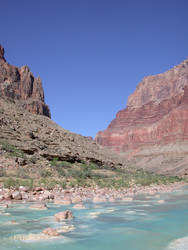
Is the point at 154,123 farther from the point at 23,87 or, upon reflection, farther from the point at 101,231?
the point at 101,231

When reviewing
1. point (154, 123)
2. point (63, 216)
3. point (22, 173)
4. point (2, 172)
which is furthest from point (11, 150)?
point (154, 123)

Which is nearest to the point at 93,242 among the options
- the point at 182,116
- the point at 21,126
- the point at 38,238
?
the point at 38,238

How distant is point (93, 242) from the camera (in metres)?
4.40

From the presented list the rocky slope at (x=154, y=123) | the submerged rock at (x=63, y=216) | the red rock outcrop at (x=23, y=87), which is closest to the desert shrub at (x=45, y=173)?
the submerged rock at (x=63, y=216)

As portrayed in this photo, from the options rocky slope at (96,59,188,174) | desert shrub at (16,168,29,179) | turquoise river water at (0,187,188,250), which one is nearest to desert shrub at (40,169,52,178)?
desert shrub at (16,168,29,179)

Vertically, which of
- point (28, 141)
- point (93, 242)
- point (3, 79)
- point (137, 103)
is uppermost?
point (137, 103)

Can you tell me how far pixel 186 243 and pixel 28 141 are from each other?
2003 centimetres

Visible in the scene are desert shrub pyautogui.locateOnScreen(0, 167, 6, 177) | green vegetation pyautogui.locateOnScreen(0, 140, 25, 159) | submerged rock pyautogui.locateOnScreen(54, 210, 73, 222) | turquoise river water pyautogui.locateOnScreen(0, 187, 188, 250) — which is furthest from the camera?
green vegetation pyautogui.locateOnScreen(0, 140, 25, 159)

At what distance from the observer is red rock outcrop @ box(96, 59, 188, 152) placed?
303 feet

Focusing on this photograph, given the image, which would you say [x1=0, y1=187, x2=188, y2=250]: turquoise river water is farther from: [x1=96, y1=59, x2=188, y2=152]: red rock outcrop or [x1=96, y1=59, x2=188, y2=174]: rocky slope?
[x1=96, y1=59, x2=188, y2=152]: red rock outcrop

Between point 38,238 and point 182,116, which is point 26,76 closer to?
point 38,238

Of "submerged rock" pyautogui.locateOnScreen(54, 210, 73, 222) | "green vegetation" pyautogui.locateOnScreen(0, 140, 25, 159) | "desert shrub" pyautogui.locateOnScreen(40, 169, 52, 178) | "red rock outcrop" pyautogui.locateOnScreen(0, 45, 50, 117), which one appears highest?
"red rock outcrop" pyautogui.locateOnScreen(0, 45, 50, 117)

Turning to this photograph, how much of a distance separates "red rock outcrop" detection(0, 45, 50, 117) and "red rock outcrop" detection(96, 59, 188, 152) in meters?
52.5

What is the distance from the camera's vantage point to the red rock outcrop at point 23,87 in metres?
45.0
